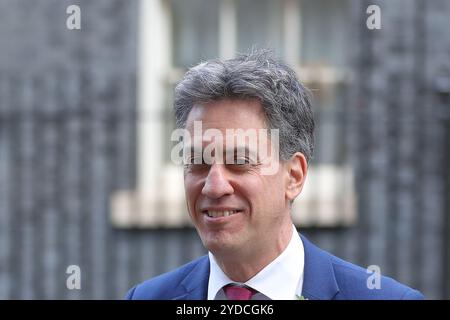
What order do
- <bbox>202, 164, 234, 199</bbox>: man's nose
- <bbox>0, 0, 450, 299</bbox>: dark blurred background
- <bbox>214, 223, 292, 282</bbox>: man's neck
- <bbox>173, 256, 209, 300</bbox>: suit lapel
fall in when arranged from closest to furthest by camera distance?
<bbox>202, 164, 234, 199</bbox>: man's nose
<bbox>214, 223, 292, 282</bbox>: man's neck
<bbox>173, 256, 209, 300</bbox>: suit lapel
<bbox>0, 0, 450, 299</bbox>: dark blurred background

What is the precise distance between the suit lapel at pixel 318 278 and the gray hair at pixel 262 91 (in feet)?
0.98

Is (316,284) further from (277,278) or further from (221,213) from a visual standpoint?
(221,213)

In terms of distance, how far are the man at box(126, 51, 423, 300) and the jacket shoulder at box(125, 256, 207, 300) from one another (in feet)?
0.17

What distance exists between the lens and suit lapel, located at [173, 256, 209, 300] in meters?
2.58

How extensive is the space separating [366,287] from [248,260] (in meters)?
0.33

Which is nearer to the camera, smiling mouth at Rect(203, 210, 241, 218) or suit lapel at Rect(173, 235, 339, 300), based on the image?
smiling mouth at Rect(203, 210, 241, 218)

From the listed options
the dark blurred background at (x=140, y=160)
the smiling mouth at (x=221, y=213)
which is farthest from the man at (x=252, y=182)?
the dark blurred background at (x=140, y=160)

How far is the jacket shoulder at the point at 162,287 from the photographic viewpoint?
2.65 metres

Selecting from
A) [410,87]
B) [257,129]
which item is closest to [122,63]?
[410,87]

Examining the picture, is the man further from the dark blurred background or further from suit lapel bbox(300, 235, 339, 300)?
the dark blurred background

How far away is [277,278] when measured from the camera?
2.49 m

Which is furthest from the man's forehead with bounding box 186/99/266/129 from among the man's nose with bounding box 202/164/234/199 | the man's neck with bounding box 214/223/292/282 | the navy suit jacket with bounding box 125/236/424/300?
the navy suit jacket with bounding box 125/236/424/300

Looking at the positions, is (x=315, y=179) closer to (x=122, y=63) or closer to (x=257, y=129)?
(x=122, y=63)

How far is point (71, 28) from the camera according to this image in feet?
22.6
